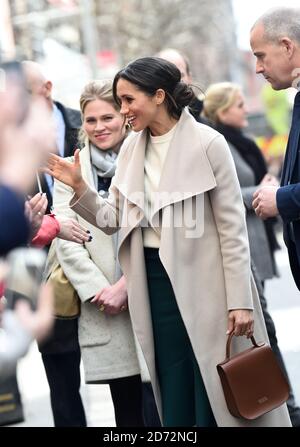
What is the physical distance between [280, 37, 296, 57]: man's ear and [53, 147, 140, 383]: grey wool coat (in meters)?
1.19

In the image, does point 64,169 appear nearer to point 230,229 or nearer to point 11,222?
point 230,229

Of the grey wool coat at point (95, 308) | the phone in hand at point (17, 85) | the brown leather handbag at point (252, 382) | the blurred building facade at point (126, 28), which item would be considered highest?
the blurred building facade at point (126, 28)

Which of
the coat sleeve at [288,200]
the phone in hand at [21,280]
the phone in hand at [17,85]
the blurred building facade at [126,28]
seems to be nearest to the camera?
the phone in hand at [17,85]

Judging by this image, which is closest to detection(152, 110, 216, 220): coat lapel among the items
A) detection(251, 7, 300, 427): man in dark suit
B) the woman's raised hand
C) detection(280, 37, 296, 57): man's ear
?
detection(251, 7, 300, 427): man in dark suit

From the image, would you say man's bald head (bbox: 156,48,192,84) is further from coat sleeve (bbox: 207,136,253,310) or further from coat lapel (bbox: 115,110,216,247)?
coat sleeve (bbox: 207,136,253,310)

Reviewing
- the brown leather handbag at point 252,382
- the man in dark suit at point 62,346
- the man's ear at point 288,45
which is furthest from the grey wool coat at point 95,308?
the man's ear at point 288,45

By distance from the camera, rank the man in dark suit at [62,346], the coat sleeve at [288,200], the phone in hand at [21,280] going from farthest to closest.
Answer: the man in dark suit at [62,346]
the coat sleeve at [288,200]
the phone in hand at [21,280]

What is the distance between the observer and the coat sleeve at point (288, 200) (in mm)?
4461

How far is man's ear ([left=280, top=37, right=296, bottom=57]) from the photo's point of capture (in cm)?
461

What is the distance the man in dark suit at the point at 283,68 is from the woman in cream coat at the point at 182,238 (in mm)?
168

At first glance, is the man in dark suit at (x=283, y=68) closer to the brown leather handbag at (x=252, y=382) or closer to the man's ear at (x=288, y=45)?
the man's ear at (x=288, y=45)

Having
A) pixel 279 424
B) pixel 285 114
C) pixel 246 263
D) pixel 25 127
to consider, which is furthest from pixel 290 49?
pixel 285 114
